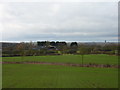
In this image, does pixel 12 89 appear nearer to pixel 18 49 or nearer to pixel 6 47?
pixel 18 49

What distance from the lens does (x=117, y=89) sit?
6684mm

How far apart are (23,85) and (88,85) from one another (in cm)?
379

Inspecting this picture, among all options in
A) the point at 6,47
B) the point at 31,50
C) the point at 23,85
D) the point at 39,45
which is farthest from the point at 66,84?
the point at 39,45

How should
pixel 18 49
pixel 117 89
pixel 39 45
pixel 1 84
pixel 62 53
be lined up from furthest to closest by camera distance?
pixel 39 45 < pixel 62 53 < pixel 18 49 < pixel 1 84 < pixel 117 89

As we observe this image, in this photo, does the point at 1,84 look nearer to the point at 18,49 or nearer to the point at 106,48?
the point at 18,49

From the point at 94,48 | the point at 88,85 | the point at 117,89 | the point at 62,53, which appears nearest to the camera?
the point at 117,89

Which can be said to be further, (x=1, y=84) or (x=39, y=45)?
(x=39, y=45)

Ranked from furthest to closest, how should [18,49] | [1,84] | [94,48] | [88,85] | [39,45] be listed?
1. [39,45]
2. [94,48]
3. [18,49]
4. [1,84]
5. [88,85]

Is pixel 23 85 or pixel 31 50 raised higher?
pixel 31 50

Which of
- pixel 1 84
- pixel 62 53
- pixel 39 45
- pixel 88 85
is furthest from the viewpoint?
pixel 39 45

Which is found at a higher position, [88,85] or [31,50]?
[31,50]

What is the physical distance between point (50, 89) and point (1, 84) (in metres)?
3.23

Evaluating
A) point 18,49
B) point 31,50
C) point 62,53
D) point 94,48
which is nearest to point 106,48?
point 94,48

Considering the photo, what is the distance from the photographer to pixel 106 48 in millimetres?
23828
